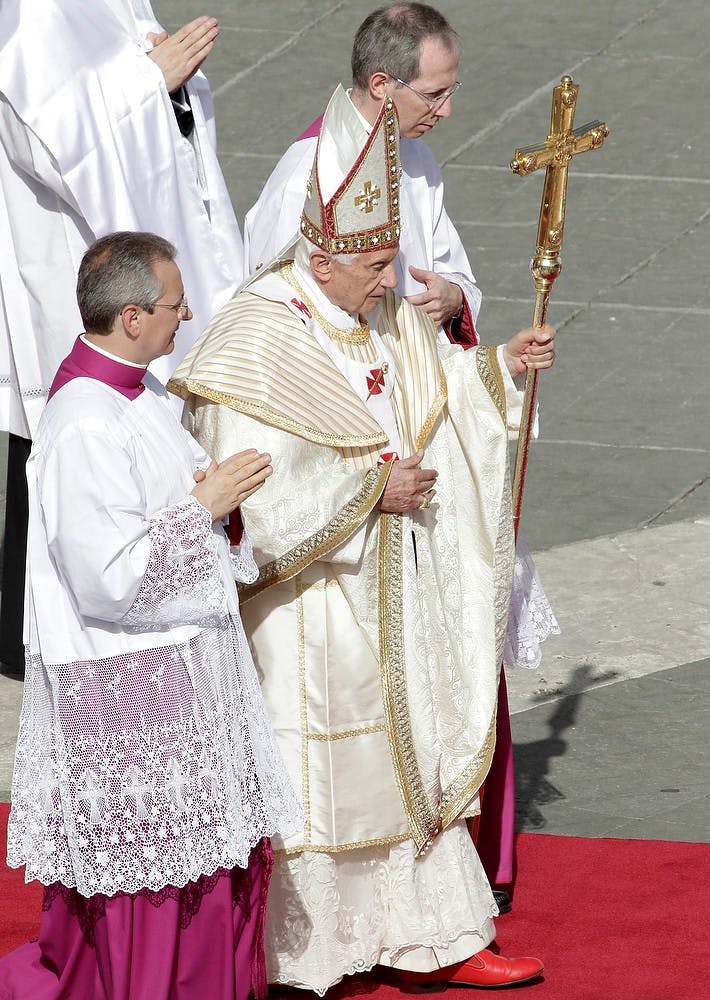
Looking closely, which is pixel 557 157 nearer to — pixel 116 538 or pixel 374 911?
pixel 116 538

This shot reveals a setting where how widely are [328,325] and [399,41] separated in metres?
0.89

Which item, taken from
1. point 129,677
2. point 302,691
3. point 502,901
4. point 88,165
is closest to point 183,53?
point 88,165

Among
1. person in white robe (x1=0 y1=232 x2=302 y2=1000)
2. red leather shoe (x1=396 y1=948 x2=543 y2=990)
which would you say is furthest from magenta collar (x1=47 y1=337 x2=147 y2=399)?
red leather shoe (x1=396 y1=948 x2=543 y2=990)

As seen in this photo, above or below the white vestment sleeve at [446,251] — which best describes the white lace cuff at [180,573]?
below

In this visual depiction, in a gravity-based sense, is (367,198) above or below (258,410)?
above

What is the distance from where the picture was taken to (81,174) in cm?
590

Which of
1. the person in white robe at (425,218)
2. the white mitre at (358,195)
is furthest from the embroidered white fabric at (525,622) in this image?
the white mitre at (358,195)

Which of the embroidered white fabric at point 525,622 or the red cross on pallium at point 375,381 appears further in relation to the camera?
the embroidered white fabric at point 525,622

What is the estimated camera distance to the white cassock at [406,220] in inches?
205

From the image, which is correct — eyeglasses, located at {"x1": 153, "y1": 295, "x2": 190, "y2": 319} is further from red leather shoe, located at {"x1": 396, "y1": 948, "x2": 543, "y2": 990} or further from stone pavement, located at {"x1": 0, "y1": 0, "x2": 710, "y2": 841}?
stone pavement, located at {"x1": 0, "y1": 0, "x2": 710, "y2": 841}

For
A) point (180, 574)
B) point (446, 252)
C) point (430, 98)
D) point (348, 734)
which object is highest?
point (430, 98)

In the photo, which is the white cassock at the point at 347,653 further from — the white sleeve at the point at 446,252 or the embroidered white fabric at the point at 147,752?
the white sleeve at the point at 446,252

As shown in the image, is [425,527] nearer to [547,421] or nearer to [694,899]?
[694,899]

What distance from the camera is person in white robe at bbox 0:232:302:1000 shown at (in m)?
3.94
